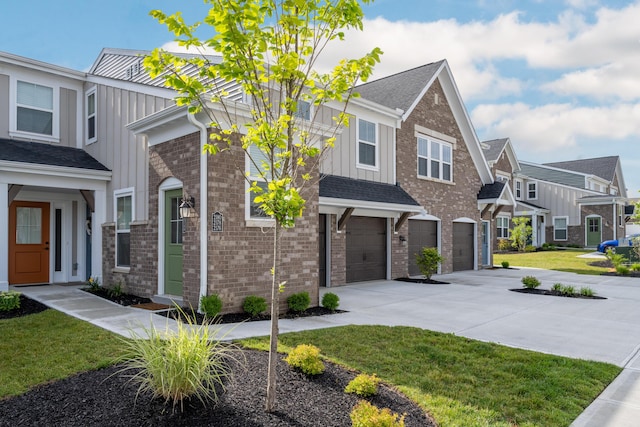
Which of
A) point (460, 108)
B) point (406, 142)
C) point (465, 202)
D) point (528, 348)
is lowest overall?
point (528, 348)

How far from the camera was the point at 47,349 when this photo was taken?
18.8 feet

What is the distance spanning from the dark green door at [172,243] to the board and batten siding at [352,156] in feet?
14.3

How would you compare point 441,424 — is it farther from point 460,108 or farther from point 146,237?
point 460,108

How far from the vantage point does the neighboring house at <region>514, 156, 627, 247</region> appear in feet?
111

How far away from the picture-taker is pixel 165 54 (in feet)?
12.4

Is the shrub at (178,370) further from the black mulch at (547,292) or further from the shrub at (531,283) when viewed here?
the shrub at (531,283)

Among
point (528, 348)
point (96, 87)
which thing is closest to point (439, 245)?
point (528, 348)

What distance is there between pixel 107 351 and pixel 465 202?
16103 mm

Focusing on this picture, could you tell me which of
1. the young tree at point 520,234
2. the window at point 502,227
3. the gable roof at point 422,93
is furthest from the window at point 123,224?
the young tree at point 520,234

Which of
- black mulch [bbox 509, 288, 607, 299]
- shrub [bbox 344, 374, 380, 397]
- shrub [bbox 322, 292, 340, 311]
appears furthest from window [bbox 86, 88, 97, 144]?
black mulch [bbox 509, 288, 607, 299]

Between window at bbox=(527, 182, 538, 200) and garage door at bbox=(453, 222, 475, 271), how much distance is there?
21299mm

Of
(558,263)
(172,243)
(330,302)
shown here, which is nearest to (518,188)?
(558,263)

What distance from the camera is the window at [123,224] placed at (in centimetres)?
1055

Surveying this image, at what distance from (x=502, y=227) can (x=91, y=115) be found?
2651 cm
